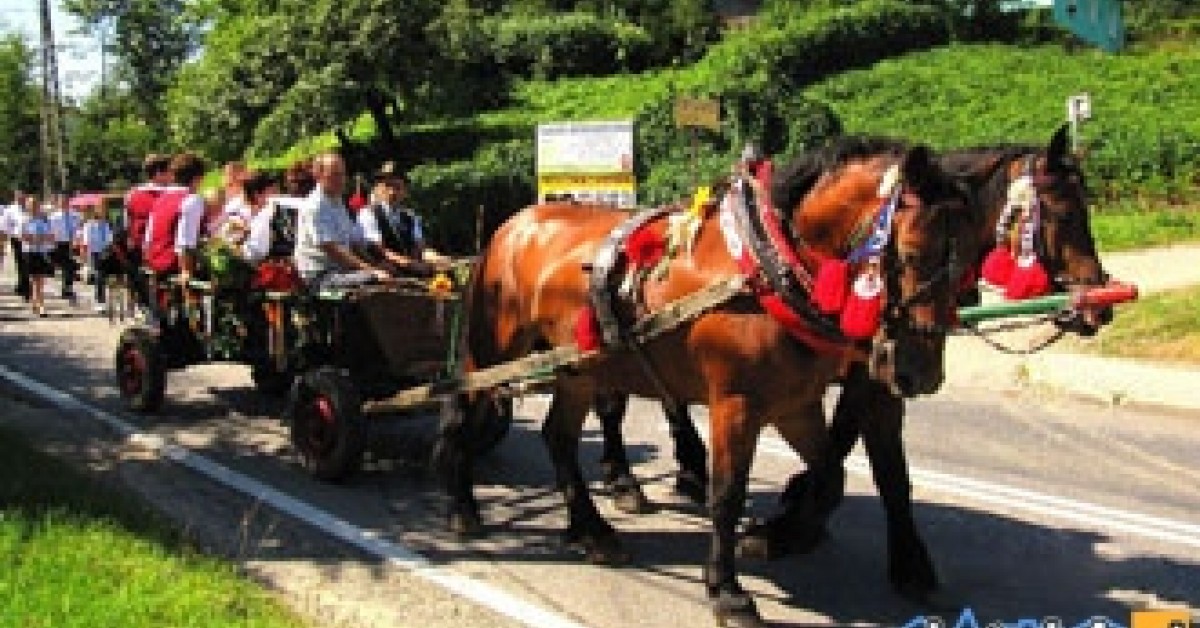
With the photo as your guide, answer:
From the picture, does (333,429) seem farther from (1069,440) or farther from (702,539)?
(1069,440)

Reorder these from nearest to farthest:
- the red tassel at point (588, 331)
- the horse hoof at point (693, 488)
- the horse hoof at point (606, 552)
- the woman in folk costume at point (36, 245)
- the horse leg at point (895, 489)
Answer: the horse leg at point (895, 489), the red tassel at point (588, 331), the horse hoof at point (606, 552), the horse hoof at point (693, 488), the woman in folk costume at point (36, 245)

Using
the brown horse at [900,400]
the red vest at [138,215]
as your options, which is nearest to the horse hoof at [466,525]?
the brown horse at [900,400]

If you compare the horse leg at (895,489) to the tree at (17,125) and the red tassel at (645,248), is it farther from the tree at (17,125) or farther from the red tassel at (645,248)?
the tree at (17,125)

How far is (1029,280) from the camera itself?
573cm

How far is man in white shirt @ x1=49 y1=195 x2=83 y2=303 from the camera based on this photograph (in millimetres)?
19750

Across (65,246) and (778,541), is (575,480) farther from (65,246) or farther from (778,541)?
(65,246)

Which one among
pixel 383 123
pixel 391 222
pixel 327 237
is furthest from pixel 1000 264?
pixel 383 123

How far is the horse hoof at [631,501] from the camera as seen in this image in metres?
7.64

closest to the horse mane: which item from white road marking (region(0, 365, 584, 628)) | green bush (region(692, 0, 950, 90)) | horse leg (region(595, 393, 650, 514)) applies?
white road marking (region(0, 365, 584, 628))

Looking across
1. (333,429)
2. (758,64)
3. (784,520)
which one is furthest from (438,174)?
(784,520)

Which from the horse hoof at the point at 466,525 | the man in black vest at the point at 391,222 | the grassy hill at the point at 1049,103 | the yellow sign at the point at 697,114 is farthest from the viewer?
the grassy hill at the point at 1049,103

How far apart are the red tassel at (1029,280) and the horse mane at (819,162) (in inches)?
29.0

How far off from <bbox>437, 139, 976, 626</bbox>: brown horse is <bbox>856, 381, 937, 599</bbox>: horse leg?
0.30 m

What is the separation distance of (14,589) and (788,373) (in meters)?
3.34
